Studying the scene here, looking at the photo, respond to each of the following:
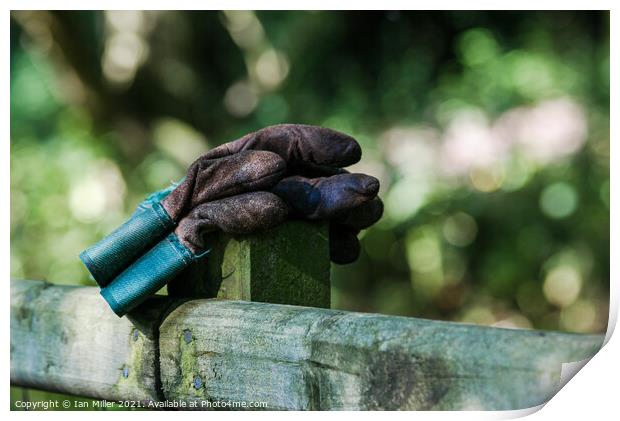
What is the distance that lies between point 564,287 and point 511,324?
331 millimetres

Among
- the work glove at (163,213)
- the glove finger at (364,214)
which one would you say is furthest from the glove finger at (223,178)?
the glove finger at (364,214)

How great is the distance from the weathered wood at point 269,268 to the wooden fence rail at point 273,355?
6cm

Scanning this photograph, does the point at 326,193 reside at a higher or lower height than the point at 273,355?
higher

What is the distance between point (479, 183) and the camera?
4.43m

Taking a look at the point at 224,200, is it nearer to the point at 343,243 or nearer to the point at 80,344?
the point at 343,243

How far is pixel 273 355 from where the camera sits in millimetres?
1389

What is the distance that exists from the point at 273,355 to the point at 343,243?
0.49 metres

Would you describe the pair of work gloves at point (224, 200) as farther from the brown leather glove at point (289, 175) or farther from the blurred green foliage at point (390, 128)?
the blurred green foliage at point (390, 128)

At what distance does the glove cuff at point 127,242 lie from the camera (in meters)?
1.64

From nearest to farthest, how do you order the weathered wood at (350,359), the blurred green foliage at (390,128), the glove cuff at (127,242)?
the weathered wood at (350,359) → the glove cuff at (127,242) → the blurred green foliage at (390,128)

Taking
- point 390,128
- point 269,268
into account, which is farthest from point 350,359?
point 390,128

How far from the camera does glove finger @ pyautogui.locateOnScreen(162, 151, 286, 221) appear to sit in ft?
5.19

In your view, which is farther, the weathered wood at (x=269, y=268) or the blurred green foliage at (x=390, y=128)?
the blurred green foliage at (x=390, y=128)
